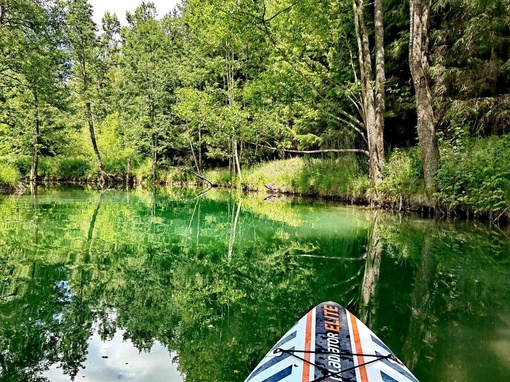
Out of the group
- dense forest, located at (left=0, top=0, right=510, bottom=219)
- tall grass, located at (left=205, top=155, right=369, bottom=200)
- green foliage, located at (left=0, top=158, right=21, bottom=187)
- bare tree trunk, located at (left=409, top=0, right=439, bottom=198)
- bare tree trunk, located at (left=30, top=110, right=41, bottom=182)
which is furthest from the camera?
bare tree trunk, located at (left=30, top=110, right=41, bottom=182)

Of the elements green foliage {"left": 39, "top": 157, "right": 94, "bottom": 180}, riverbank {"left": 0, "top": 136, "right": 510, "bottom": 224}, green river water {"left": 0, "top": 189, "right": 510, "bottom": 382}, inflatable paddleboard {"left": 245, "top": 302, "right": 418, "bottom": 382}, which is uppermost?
green foliage {"left": 39, "top": 157, "right": 94, "bottom": 180}

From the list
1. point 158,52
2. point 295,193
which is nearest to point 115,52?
point 158,52

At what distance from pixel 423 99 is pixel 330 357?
844 cm

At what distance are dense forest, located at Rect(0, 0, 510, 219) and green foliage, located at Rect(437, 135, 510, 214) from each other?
29mm

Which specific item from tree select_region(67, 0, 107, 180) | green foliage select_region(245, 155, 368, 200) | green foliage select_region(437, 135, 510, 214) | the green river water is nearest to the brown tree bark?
tree select_region(67, 0, 107, 180)

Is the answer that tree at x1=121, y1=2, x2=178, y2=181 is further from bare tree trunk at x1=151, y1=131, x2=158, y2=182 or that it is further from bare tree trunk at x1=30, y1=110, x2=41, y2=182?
bare tree trunk at x1=30, y1=110, x2=41, y2=182

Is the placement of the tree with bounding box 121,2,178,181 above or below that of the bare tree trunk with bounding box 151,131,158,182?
above

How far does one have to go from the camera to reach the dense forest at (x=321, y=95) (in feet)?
28.6

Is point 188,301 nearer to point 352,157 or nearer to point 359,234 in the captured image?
point 359,234

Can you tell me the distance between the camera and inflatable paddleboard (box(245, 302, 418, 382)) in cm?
185

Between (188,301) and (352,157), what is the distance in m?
10.9

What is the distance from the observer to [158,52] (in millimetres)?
25781

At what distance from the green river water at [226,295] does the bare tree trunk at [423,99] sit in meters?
1.98

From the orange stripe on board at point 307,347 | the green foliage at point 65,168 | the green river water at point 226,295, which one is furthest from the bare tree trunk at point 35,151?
the orange stripe on board at point 307,347
